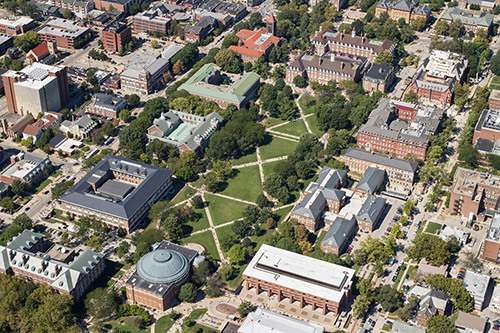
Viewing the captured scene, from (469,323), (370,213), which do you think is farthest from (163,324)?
(469,323)

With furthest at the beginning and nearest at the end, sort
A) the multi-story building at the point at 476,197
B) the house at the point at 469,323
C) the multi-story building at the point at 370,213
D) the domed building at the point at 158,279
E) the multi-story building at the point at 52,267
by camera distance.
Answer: the multi-story building at the point at 476,197, the multi-story building at the point at 370,213, the multi-story building at the point at 52,267, the domed building at the point at 158,279, the house at the point at 469,323

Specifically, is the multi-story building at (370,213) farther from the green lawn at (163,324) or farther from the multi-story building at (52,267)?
the multi-story building at (52,267)

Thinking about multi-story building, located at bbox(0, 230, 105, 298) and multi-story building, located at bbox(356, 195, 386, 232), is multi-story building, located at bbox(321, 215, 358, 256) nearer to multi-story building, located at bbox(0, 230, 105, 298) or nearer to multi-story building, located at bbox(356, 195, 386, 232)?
multi-story building, located at bbox(356, 195, 386, 232)

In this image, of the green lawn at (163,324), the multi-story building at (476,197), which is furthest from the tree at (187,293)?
the multi-story building at (476,197)

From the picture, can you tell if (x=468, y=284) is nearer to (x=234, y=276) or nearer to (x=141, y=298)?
(x=234, y=276)

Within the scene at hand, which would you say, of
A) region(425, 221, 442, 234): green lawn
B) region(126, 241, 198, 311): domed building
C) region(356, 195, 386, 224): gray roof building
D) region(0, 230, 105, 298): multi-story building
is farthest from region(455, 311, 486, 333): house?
region(0, 230, 105, 298): multi-story building
